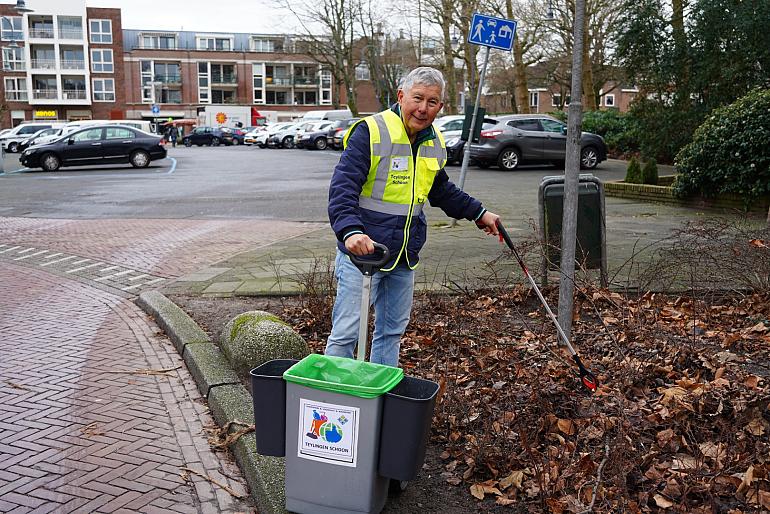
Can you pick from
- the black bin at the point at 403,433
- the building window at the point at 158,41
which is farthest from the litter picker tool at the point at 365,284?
the building window at the point at 158,41

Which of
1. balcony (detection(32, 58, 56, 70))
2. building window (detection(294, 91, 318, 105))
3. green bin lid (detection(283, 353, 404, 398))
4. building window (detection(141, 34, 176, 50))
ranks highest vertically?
building window (detection(141, 34, 176, 50))

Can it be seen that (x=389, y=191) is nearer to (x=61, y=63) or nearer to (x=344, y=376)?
(x=344, y=376)

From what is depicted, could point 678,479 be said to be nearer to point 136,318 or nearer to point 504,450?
point 504,450

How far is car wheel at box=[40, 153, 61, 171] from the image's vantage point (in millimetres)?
25719

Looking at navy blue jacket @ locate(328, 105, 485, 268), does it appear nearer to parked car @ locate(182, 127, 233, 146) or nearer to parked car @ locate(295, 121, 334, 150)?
parked car @ locate(295, 121, 334, 150)

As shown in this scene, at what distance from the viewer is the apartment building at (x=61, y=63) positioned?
77938 mm

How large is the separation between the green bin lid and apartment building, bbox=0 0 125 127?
8256 centimetres

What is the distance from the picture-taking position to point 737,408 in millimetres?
3779

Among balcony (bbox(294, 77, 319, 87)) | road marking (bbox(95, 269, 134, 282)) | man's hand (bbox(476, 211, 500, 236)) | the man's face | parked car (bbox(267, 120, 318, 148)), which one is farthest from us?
balcony (bbox(294, 77, 319, 87))

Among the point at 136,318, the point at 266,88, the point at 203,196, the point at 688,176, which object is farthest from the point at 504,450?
the point at 266,88

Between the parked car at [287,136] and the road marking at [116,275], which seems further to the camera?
the parked car at [287,136]

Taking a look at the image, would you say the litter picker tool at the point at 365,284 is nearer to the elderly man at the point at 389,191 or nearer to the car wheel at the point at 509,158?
the elderly man at the point at 389,191

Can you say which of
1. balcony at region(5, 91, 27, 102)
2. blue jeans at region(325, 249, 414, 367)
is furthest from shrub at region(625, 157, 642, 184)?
balcony at region(5, 91, 27, 102)

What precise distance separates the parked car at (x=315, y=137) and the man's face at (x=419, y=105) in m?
39.5
